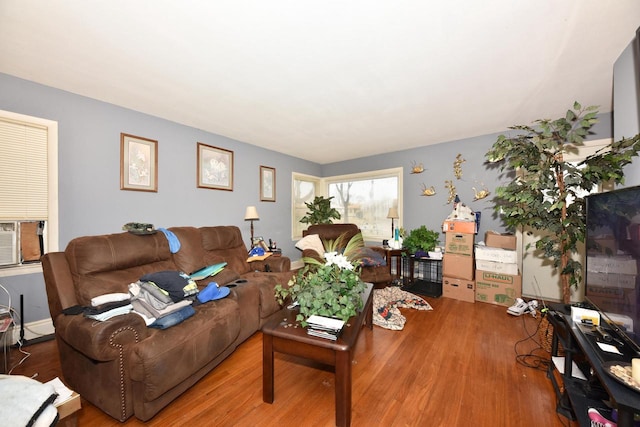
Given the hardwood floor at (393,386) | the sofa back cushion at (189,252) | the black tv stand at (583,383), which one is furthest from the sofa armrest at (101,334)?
the black tv stand at (583,383)

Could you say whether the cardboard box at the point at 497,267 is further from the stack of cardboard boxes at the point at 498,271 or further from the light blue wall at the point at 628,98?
the light blue wall at the point at 628,98

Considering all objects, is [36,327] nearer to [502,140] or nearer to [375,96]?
[375,96]

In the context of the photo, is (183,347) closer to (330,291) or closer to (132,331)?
(132,331)

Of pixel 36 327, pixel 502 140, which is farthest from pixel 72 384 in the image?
pixel 502 140

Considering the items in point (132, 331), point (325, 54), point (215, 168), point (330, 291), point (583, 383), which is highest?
point (325, 54)

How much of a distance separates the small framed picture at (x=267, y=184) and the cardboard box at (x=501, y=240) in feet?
12.0

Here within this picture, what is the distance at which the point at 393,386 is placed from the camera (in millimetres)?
1696

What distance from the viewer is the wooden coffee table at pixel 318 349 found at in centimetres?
134

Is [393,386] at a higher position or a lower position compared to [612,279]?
lower

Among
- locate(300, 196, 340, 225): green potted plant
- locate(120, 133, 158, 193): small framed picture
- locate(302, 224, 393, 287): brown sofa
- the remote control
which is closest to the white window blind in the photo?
locate(120, 133, 158, 193): small framed picture

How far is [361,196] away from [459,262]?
2.40 metres

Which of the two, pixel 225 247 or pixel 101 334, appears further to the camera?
pixel 225 247

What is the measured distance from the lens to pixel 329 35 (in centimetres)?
164

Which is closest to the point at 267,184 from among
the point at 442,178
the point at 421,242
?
the point at 421,242
